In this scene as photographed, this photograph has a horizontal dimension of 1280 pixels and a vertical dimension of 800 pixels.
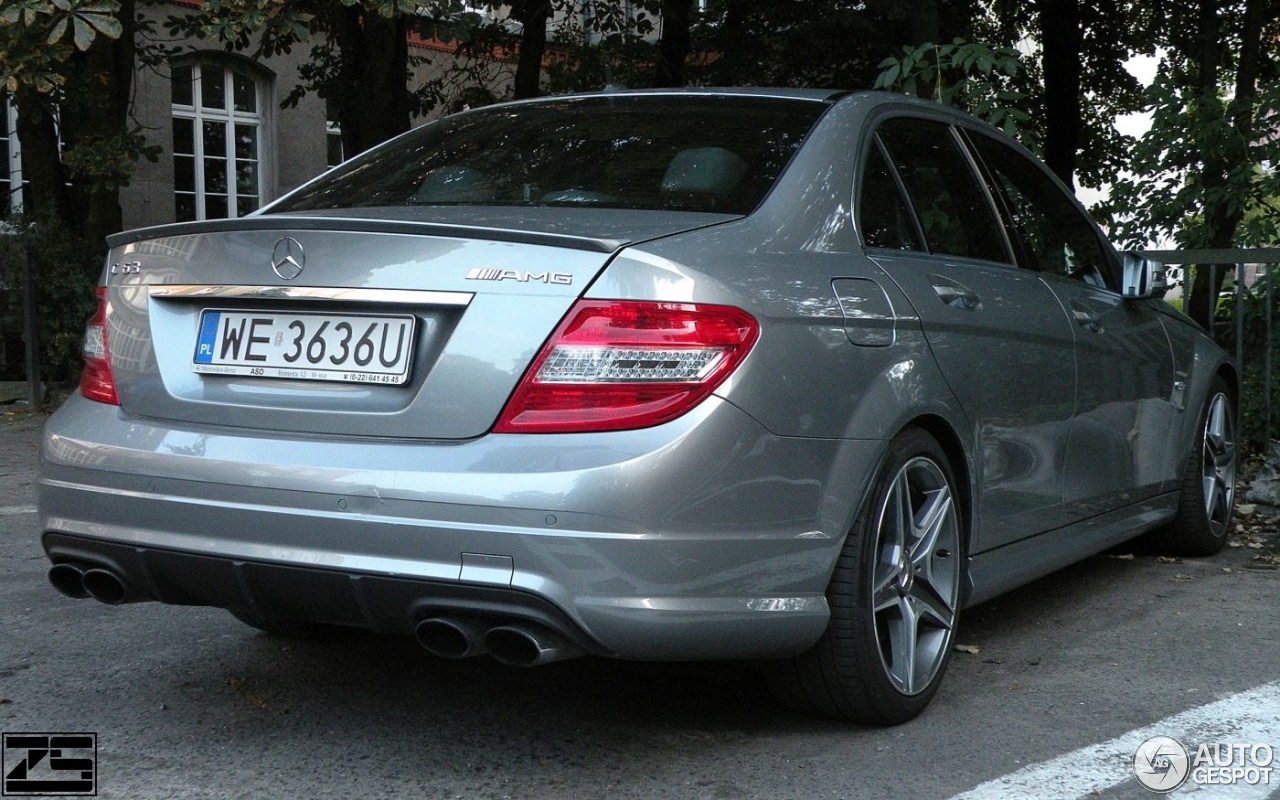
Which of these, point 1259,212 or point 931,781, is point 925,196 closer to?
point 931,781

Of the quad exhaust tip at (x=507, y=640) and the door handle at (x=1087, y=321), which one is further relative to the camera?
the door handle at (x=1087, y=321)

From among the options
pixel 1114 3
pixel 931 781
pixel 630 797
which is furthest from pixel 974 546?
pixel 1114 3

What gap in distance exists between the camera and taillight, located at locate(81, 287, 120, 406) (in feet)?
11.4

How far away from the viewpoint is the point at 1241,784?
10.8 feet

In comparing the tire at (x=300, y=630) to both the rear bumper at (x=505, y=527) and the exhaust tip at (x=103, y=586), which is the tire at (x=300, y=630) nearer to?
the exhaust tip at (x=103, y=586)

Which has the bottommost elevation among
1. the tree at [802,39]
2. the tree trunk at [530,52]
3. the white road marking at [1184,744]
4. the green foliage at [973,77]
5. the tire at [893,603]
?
the white road marking at [1184,744]

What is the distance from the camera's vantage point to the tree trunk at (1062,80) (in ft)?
57.5

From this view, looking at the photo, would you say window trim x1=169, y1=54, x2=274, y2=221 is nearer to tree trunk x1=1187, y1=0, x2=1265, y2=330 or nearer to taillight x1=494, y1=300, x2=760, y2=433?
tree trunk x1=1187, y1=0, x2=1265, y2=330

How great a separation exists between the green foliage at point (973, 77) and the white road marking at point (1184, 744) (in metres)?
4.45

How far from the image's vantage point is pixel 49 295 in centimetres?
1166

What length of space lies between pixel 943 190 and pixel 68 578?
2511mm

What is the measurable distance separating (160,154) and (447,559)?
10.7 m

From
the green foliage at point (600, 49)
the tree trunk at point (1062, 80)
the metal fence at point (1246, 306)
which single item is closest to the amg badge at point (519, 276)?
the metal fence at point (1246, 306)

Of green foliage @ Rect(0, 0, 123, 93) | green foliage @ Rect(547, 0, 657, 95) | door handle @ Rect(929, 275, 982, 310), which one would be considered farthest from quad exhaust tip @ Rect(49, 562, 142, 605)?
green foliage @ Rect(547, 0, 657, 95)
